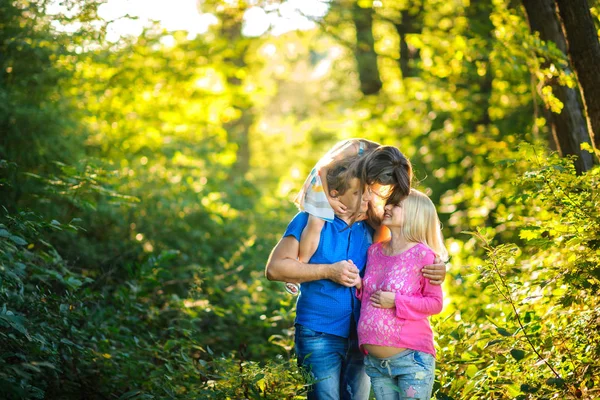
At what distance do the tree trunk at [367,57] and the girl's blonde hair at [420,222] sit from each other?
330 inches

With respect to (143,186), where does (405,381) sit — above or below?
above

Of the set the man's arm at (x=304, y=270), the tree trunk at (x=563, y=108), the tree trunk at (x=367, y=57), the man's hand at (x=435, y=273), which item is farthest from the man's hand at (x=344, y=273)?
the tree trunk at (x=367, y=57)

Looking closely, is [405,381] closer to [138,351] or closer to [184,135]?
[138,351]

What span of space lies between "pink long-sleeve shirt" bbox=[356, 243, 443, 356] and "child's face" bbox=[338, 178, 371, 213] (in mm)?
298

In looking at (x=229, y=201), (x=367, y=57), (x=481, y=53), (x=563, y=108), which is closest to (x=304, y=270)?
(x=563, y=108)

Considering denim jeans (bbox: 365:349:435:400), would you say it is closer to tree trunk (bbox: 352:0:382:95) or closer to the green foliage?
the green foliage

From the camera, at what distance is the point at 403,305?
133 inches

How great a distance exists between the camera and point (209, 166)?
10742 millimetres

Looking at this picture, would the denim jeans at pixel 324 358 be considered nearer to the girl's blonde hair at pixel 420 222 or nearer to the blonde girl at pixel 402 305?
the blonde girl at pixel 402 305

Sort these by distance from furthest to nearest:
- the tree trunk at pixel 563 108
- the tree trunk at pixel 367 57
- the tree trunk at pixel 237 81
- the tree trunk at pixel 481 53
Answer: the tree trunk at pixel 367 57 → the tree trunk at pixel 237 81 → the tree trunk at pixel 481 53 → the tree trunk at pixel 563 108

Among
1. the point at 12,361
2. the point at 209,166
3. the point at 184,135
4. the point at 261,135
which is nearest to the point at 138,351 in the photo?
the point at 12,361

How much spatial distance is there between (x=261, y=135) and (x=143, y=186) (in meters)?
17.1

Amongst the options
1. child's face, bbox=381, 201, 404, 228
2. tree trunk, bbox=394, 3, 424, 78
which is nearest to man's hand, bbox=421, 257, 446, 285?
child's face, bbox=381, 201, 404, 228

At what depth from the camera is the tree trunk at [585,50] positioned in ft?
13.8
